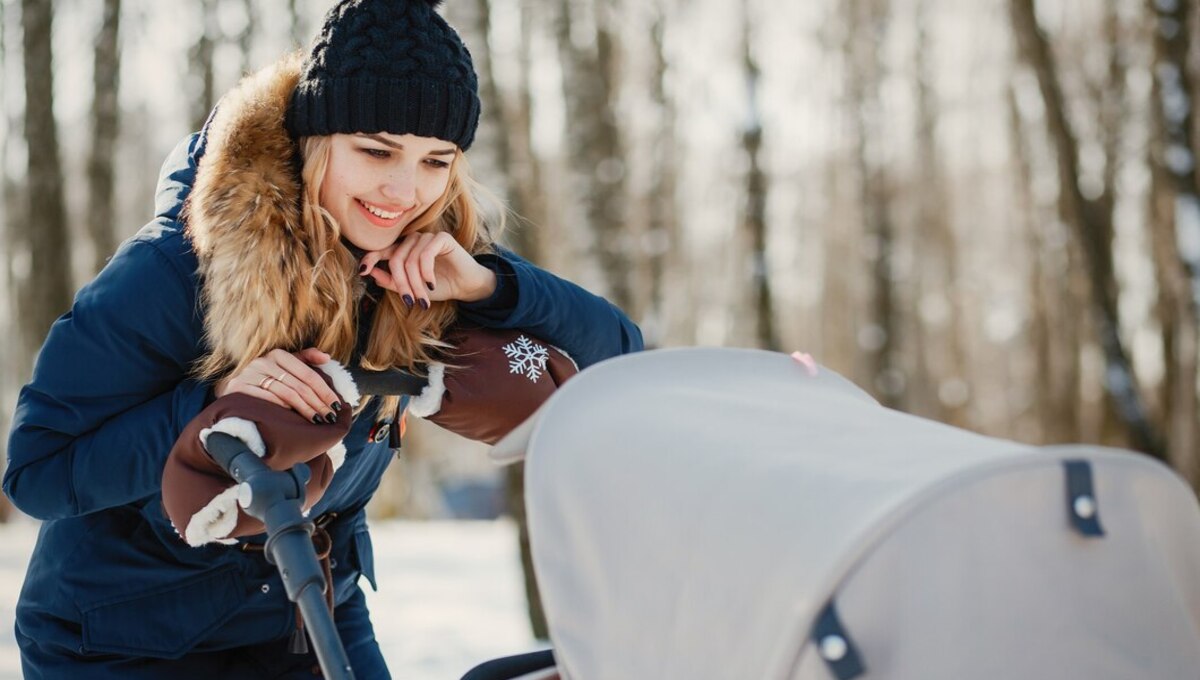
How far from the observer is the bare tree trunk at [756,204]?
9.49 meters

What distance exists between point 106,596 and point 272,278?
634 mm

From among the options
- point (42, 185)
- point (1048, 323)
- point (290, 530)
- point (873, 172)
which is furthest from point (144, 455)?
point (1048, 323)

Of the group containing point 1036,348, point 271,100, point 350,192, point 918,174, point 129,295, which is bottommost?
point 1036,348

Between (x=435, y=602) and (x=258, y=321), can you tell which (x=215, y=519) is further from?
(x=435, y=602)

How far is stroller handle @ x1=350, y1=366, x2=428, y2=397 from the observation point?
6.37ft

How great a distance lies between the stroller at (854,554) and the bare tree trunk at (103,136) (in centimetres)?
952

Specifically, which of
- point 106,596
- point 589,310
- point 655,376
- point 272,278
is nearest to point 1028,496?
point 655,376

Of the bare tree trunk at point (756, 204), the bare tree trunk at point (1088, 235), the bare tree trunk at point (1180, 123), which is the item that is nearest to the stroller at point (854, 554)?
the bare tree trunk at point (1088, 235)

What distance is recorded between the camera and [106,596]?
79.4 inches

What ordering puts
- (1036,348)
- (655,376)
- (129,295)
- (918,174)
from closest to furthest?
(655,376) < (129,295) < (1036,348) < (918,174)

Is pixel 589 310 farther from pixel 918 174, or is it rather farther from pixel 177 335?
pixel 918 174

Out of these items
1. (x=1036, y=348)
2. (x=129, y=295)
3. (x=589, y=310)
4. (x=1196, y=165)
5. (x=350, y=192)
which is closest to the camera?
(x=129, y=295)

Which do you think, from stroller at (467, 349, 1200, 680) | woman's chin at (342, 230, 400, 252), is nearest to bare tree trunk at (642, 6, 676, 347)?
woman's chin at (342, 230, 400, 252)

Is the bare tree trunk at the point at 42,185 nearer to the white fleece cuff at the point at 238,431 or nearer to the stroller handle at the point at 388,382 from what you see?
the stroller handle at the point at 388,382
